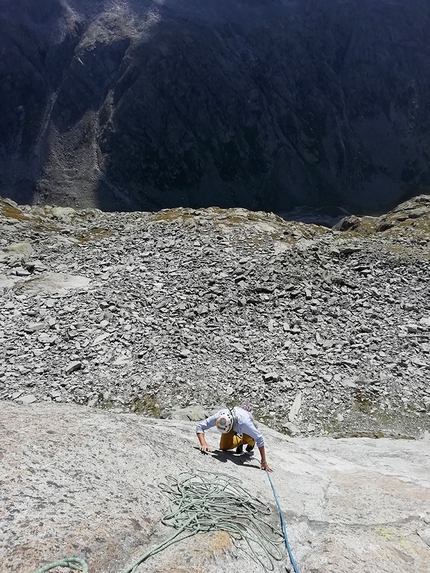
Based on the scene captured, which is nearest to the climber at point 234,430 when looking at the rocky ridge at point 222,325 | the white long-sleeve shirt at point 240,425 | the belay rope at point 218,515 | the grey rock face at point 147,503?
the white long-sleeve shirt at point 240,425

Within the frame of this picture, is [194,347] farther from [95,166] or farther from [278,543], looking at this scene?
[95,166]

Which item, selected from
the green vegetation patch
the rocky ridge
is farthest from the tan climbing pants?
the green vegetation patch

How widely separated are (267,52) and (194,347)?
503 ft

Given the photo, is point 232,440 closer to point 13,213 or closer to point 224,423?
point 224,423

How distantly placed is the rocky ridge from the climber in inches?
250

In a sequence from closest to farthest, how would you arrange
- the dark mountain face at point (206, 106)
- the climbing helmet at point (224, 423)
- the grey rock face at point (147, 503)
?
the grey rock face at point (147, 503), the climbing helmet at point (224, 423), the dark mountain face at point (206, 106)

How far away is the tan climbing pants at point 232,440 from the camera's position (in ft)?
30.9

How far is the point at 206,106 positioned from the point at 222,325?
12851cm

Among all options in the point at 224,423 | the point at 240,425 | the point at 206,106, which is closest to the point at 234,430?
the point at 240,425

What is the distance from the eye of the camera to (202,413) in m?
15.5

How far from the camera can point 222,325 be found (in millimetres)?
20609

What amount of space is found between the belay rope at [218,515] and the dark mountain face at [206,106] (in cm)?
11117

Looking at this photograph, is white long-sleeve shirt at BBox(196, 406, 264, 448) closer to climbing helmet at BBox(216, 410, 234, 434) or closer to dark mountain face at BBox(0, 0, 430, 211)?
climbing helmet at BBox(216, 410, 234, 434)

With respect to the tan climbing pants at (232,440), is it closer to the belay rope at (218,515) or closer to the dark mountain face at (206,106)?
the belay rope at (218,515)
